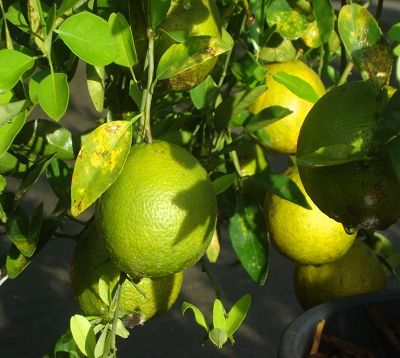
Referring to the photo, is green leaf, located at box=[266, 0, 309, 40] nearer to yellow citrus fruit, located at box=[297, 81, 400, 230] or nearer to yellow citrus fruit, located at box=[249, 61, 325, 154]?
yellow citrus fruit, located at box=[249, 61, 325, 154]

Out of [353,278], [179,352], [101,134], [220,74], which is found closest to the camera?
[101,134]

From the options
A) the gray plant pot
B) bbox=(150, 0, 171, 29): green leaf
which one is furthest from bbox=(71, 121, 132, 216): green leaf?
the gray plant pot

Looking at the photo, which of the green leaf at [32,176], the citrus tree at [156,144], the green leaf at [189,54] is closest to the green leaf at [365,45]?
the citrus tree at [156,144]

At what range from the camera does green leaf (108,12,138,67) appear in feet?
1.58

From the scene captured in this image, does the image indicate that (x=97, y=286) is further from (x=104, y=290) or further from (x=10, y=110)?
(x=10, y=110)

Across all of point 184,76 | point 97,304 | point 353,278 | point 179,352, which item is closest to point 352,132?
point 184,76

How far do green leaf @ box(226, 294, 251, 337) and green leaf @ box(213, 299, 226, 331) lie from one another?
10 millimetres

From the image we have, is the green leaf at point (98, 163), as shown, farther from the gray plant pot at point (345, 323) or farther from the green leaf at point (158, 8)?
the gray plant pot at point (345, 323)

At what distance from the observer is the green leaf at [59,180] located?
0.66 m

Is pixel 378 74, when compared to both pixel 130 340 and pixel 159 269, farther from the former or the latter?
pixel 130 340

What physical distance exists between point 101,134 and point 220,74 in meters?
0.36

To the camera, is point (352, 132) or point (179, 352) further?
point (179, 352)

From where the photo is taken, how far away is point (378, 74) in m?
0.48

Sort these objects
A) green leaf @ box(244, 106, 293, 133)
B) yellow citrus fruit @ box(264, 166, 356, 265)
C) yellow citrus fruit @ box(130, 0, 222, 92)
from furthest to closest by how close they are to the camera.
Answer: yellow citrus fruit @ box(264, 166, 356, 265), green leaf @ box(244, 106, 293, 133), yellow citrus fruit @ box(130, 0, 222, 92)
